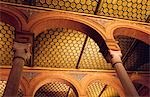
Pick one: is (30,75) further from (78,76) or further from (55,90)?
(55,90)

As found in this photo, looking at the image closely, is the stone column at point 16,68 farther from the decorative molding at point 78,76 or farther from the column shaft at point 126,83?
the decorative molding at point 78,76

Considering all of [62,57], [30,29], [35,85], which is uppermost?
[62,57]

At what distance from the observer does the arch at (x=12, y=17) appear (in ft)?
20.9

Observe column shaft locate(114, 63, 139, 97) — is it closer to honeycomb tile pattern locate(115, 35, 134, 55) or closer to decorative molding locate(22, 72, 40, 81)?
honeycomb tile pattern locate(115, 35, 134, 55)

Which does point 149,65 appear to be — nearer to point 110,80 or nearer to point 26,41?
point 110,80

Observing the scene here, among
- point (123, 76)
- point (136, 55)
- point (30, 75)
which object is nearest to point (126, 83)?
point (123, 76)

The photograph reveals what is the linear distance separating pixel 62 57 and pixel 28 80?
1.51 metres

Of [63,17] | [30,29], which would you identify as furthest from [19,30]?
[63,17]

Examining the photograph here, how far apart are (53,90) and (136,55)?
13.0ft

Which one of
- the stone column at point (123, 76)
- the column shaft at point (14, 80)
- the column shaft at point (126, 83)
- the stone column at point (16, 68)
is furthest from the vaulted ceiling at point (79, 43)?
the column shaft at point (14, 80)

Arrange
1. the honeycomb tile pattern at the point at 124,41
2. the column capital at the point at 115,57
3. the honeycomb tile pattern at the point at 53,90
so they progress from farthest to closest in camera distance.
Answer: the honeycomb tile pattern at the point at 53,90 < the honeycomb tile pattern at the point at 124,41 < the column capital at the point at 115,57

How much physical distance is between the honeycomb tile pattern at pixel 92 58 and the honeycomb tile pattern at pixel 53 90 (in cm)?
163

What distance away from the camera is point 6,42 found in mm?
7633

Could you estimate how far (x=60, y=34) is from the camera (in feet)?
25.6
